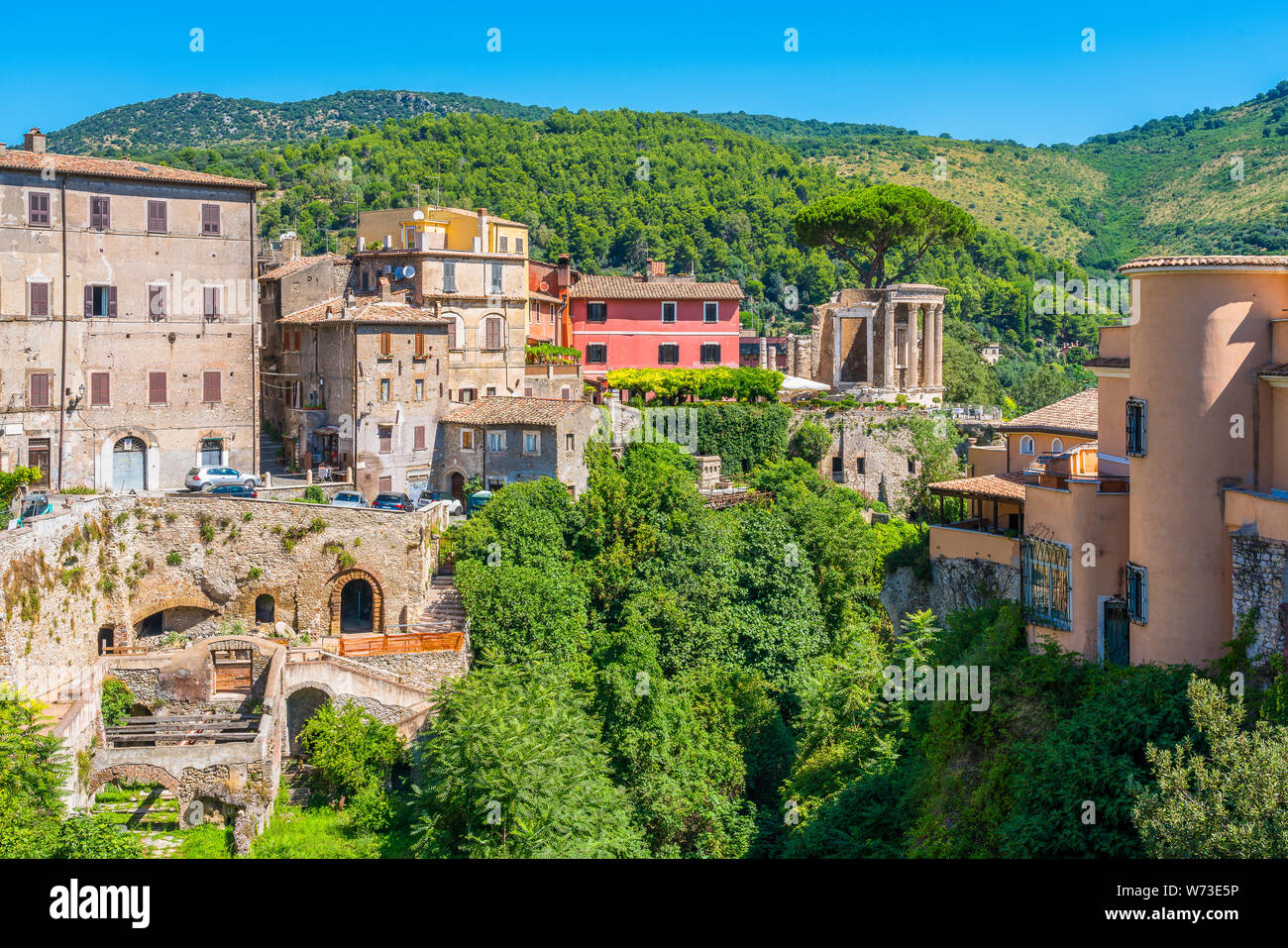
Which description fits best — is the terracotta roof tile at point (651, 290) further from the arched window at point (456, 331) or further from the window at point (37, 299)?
the window at point (37, 299)

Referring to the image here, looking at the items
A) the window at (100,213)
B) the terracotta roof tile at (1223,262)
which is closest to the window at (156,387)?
the window at (100,213)

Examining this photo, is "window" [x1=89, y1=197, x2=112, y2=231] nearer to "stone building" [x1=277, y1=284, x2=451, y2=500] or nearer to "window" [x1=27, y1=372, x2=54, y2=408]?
"window" [x1=27, y1=372, x2=54, y2=408]

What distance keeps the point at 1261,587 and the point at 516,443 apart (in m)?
33.3

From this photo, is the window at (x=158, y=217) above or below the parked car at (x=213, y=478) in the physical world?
above

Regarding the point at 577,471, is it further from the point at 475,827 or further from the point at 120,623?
the point at 475,827

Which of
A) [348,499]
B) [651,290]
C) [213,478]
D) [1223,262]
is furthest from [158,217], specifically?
[1223,262]

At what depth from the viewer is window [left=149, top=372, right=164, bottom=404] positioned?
148 ft

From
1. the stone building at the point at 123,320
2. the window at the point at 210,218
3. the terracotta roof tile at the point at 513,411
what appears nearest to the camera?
the stone building at the point at 123,320

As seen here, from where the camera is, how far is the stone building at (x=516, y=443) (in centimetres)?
4909

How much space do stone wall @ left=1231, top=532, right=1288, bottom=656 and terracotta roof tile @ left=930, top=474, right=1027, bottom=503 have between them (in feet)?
37.2

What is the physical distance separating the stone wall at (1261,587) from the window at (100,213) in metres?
38.0
